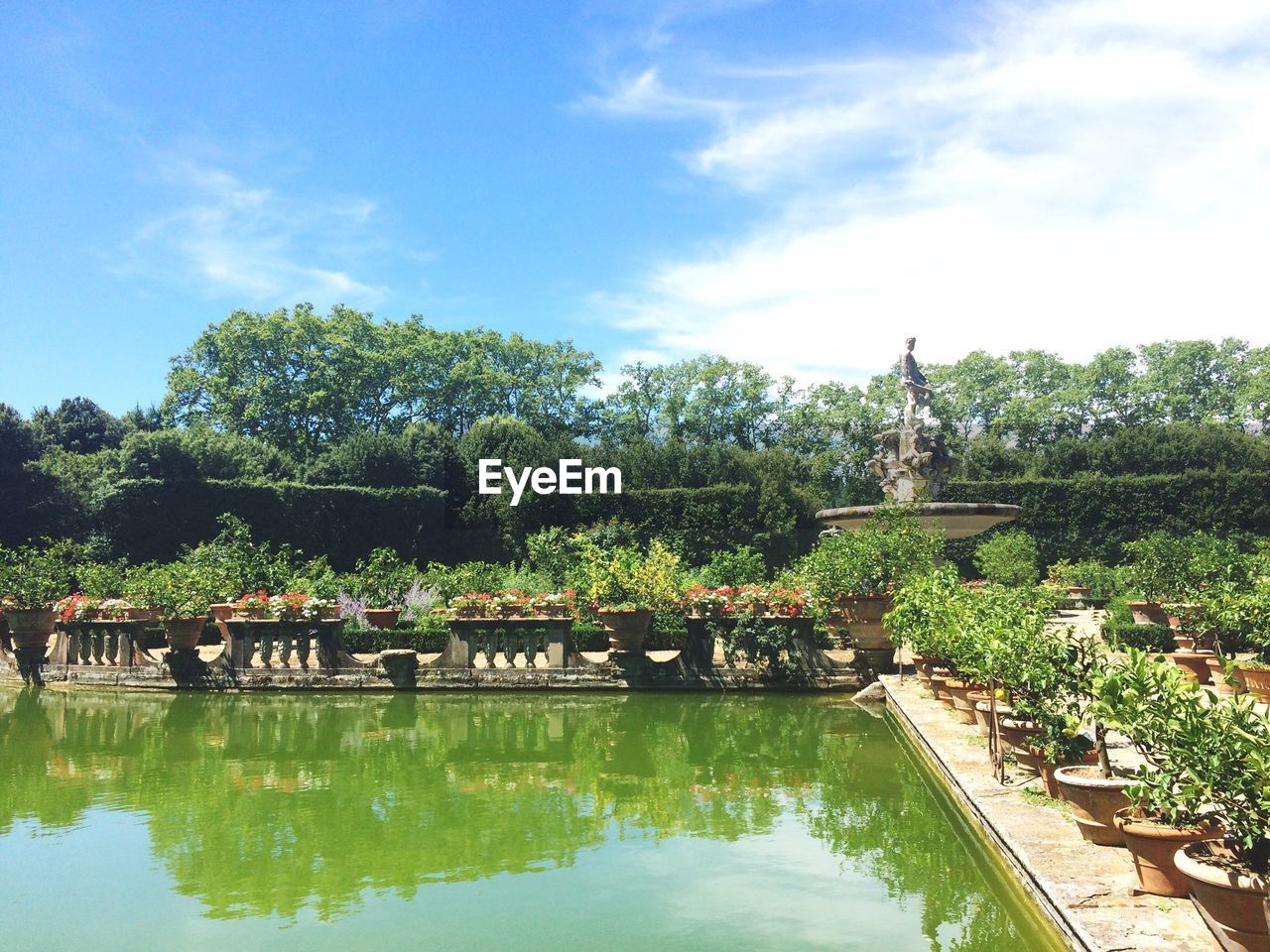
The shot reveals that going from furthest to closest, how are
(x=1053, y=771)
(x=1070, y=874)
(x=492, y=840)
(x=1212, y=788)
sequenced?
(x=492, y=840) → (x=1053, y=771) → (x=1070, y=874) → (x=1212, y=788)

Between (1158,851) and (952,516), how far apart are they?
11641 mm

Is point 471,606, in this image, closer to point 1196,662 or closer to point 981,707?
point 981,707

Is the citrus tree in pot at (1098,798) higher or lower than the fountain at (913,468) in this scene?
lower

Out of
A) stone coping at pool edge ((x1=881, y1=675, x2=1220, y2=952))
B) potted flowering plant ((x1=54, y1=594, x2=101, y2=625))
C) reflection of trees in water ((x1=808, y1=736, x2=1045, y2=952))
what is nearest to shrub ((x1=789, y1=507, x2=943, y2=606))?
reflection of trees in water ((x1=808, y1=736, x2=1045, y2=952))

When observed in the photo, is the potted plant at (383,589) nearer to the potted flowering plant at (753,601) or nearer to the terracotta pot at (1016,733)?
the potted flowering plant at (753,601)

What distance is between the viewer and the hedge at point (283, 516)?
2216 cm

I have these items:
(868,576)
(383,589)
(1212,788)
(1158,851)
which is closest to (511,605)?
(383,589)

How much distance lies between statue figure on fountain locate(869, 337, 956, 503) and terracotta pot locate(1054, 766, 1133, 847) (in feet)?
38.5

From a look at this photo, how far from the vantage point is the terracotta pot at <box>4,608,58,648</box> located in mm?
13156

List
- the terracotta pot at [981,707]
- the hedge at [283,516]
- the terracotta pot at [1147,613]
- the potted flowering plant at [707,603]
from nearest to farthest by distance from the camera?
the terracotta pot at [981,707]
the potted flowering plant at [707,603]
the terracotta pot at [1147,613]
the hedge at [283,516]

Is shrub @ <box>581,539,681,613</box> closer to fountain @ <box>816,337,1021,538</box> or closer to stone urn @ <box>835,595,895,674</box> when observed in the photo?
stone urn @ <box>835,595,895,674</box>

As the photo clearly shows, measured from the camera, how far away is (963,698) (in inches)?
315

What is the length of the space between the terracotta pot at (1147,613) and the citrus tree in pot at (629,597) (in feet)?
25.7

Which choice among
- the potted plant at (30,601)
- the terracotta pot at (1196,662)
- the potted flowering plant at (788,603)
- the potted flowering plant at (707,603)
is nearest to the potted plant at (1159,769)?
the terracotta pot at (1196,662)
